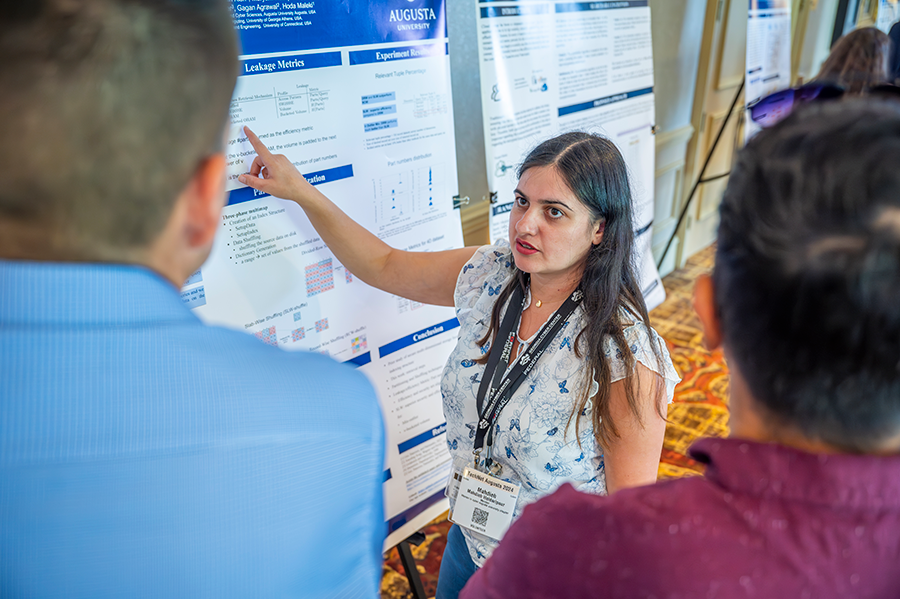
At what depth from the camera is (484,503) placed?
1.43 m

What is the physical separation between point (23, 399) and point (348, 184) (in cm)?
137

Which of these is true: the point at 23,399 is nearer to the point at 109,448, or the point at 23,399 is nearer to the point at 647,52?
the point at 109,448

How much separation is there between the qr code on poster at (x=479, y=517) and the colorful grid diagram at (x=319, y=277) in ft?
2.47

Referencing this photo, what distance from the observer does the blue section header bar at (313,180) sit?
58.2 inches

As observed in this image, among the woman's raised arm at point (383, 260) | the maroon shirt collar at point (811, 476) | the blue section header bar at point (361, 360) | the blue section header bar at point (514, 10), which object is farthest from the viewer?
the blue section header bar at point (514, 10)

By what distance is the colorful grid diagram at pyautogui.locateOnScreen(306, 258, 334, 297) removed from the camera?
5.56 feet

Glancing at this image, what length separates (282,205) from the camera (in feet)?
5.18

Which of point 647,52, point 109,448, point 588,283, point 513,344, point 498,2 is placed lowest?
point 513,344

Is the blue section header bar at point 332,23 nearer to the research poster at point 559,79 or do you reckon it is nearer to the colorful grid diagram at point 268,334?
the research poster at point 559,79

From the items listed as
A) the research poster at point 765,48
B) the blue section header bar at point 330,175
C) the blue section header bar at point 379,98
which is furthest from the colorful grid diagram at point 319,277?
the research poster at point 765,48

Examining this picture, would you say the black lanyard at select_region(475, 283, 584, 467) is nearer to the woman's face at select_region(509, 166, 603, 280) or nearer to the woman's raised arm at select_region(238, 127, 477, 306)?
the woman's face at select_region(509, 166, 603, 280)

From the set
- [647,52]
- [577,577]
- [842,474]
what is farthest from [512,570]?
[647,52]

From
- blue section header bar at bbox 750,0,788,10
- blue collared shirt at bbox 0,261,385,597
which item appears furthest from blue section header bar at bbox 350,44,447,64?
blue section header bar at bbox 750,0,788,10

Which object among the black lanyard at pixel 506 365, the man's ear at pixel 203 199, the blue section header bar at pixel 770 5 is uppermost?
the blue section header bar at pixel 770 5
